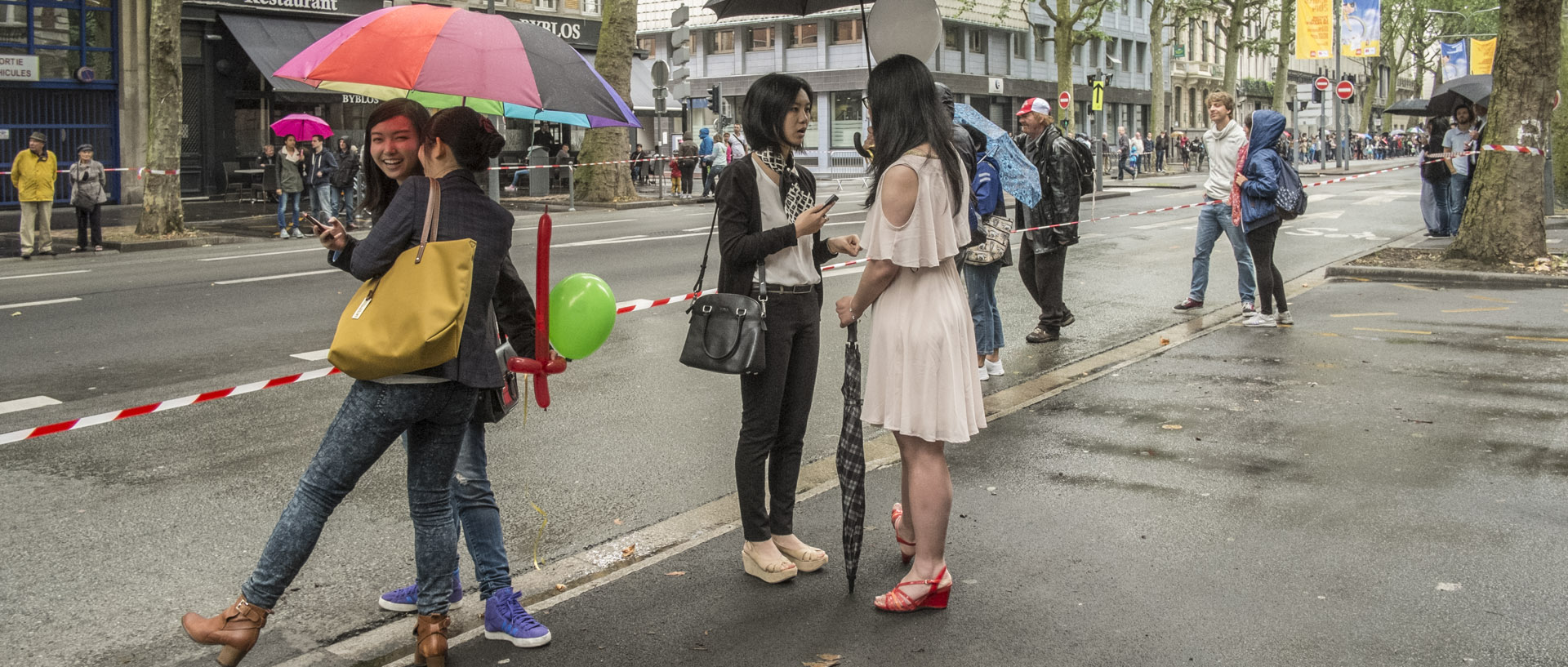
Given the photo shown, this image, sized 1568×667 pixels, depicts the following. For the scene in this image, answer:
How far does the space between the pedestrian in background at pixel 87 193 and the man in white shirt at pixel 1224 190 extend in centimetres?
1533

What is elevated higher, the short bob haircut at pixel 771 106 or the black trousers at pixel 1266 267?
the short bob haircut at pixel 771 106

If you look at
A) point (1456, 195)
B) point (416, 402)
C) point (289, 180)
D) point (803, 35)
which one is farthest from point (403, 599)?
point (803, 35)

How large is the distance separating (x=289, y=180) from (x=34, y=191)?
158 inches

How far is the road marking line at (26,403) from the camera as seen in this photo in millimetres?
7840

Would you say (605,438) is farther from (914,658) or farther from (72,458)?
(914,658)

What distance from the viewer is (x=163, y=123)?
829 inches

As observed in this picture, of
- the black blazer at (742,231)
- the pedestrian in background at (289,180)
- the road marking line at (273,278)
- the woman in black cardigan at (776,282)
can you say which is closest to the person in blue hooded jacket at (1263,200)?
the woman in black cardigan at (776,282)

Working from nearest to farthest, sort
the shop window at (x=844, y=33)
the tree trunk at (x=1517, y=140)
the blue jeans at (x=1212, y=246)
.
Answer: the blue jeans at (x=1212, y=246)
the tree trunk at (x=1517, y=140)
the shop window at (x=844, y=33)

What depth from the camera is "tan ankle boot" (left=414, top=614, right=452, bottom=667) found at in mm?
3891

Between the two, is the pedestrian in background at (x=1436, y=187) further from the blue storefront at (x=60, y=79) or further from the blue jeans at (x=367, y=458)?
the blue storefront at (x=60, y=79)

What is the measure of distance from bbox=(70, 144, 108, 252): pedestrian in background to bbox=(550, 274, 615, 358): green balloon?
17.3m

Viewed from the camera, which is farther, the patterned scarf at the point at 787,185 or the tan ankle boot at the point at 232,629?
the patterned scarf at the point at 787,185

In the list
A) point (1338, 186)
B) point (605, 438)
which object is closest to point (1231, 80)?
point (1338, 186)

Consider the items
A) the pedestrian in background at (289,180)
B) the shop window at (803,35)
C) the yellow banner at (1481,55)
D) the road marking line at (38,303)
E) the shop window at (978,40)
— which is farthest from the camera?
the shop window at (978,40)
